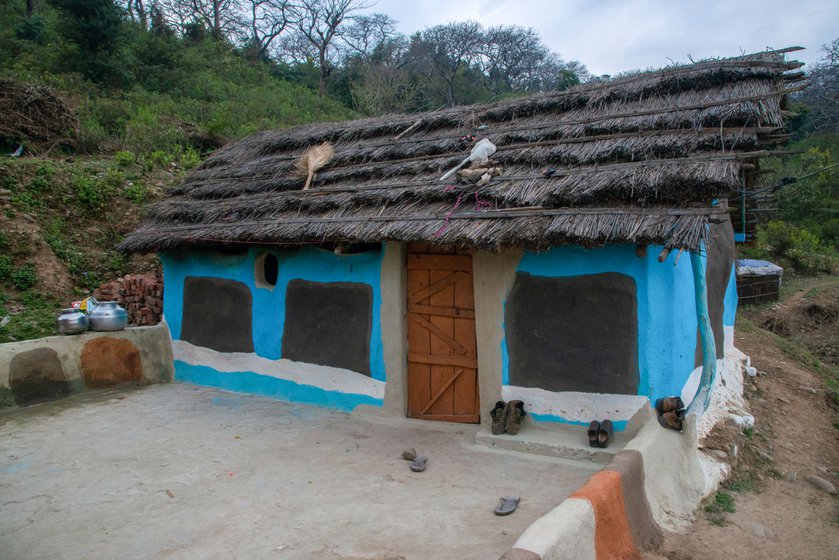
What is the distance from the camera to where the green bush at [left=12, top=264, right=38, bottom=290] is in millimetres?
9039

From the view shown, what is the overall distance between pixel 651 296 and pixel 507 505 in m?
2.08

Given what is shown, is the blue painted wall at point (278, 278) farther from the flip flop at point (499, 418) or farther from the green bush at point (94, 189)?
the green bush at point (94, 189)

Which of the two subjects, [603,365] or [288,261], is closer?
[603,365]

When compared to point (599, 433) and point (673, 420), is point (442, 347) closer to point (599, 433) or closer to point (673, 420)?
point (599, 433)

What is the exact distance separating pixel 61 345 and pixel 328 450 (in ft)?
13.9

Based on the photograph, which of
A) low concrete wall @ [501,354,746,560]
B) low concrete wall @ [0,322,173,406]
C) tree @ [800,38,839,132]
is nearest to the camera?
low concrete wall @ [501,354,746,560]

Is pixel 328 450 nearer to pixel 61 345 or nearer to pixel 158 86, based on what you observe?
pixel 61 345

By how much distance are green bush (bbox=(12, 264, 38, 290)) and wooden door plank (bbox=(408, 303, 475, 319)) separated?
6866 mm

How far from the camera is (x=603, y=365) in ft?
15.9

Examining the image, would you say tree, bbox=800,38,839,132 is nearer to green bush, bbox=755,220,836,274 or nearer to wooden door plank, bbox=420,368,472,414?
green bush, bbox=755,220,836,274

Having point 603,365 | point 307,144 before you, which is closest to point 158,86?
point 307,144

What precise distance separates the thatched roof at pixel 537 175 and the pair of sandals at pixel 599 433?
154cm

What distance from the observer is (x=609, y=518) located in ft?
11.3

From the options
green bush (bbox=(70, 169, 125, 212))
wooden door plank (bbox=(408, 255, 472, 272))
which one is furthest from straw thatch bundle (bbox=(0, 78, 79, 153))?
wooden door plank (bbox=(408, 255, 472, 272))
